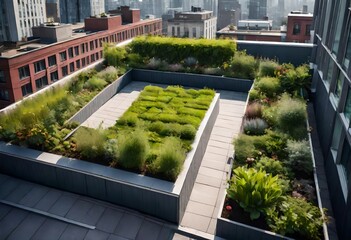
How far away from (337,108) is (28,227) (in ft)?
37.3

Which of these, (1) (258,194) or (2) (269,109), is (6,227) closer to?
(1) (258,194)

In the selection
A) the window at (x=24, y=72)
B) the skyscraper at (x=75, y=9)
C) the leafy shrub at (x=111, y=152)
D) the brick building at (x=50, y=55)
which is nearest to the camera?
the leafy shrub at (x=111, y=152)

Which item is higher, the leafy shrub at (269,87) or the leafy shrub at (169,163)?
the leafy shrub at (269,87)

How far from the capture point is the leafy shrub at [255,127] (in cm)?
1266

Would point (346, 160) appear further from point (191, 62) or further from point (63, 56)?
point (63, 56)

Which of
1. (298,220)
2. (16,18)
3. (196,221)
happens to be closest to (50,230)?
(196,221)

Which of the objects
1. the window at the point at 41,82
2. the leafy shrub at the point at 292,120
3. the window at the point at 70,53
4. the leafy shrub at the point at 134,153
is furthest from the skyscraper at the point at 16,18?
the leafy shrub at the point at 292,120

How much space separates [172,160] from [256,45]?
47.5ft

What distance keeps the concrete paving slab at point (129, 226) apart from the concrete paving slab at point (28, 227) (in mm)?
2368

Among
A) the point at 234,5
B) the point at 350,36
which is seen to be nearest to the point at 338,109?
the point at 350,36

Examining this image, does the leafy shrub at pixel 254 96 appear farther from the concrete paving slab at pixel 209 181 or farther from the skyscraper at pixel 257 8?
the skyscraper at pixel 257 8

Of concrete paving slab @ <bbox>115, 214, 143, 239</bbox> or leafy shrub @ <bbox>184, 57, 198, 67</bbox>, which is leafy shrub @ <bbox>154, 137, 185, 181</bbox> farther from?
leafy shrub @ <bbox>184, 57, 198, 67</bbox>

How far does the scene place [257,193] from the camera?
327 inches

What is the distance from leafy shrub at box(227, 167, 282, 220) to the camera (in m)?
8.34
